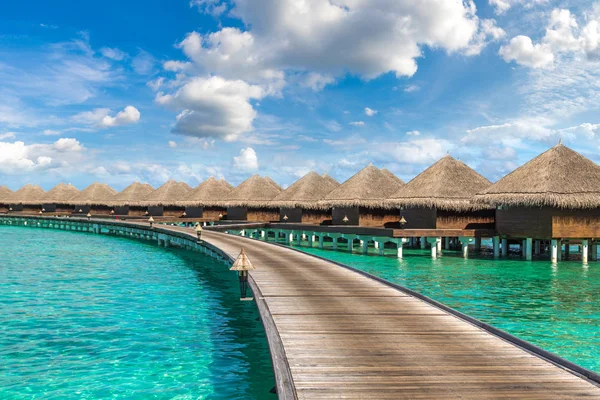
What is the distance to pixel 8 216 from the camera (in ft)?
244

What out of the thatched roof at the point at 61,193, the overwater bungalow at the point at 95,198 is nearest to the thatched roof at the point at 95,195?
the overwater bungalow at the point at 95,198

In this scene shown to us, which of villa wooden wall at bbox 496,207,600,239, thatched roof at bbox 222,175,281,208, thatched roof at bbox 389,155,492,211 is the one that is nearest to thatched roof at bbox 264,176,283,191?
thatched roof at bbox 222,175,281,208

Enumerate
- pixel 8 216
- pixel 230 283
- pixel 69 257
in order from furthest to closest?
pixel 8 216 < pixel 69 257 < pixel 230 283

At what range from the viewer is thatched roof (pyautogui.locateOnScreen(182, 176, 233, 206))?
198ft

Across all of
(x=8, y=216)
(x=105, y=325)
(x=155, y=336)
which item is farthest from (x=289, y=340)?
(x=8, y=216)

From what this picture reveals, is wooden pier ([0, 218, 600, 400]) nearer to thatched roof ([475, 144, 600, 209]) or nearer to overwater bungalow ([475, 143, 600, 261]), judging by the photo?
thatched roof ([475, 144, 600, 209])

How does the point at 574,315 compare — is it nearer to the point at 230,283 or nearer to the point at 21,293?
the point at 230,283

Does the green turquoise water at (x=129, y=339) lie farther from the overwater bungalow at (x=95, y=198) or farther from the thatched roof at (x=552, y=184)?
the overwater bungalow at (x=95, y=198)

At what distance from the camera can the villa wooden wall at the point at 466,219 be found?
3525 centimetres

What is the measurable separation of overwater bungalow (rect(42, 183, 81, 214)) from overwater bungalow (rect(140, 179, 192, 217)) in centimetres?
2068

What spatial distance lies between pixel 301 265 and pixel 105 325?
8.34 m

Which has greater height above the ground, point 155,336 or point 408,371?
point 408,371

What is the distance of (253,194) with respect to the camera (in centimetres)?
5738

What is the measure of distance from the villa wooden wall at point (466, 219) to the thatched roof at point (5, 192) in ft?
270
